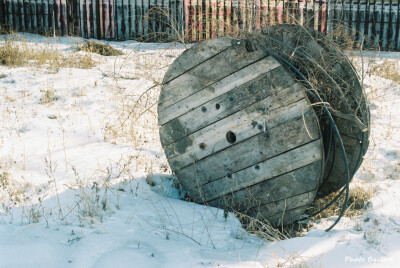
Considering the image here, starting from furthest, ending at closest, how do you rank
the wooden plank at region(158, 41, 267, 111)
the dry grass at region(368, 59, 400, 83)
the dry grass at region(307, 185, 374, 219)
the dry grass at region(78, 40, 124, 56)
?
the dry grass at region(78, 40, 124, 56) → the dry grass at region(368, 59, 400, 83) → the dry grass at region(307, 185, 374, 219) → the wooden plank at region(158, 41, 267, 111)

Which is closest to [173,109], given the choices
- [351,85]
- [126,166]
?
[126,166]

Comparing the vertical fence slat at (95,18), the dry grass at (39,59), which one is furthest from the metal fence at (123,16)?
the dry grass at (39,59)

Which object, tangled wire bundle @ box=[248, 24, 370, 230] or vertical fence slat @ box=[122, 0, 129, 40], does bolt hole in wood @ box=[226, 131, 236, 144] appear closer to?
tangled wire bundle @ box=[248, 24, 370, 230]

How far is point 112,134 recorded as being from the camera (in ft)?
18.7

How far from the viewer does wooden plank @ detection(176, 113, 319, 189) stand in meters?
3.40

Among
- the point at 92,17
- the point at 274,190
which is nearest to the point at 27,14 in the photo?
the point at 92,17

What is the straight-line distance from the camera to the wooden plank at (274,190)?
11.3 ft

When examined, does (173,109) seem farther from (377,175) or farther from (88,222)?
(377,175)

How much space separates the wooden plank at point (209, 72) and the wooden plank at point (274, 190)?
938 millimetres

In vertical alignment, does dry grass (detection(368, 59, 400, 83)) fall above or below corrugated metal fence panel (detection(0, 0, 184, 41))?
below

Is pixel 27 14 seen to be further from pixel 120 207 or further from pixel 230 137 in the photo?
pixel 230 137

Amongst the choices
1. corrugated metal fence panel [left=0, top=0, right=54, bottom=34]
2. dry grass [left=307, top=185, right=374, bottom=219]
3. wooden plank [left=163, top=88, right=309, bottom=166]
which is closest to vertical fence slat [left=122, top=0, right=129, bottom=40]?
corrugated metal fence panel [left=0, top=0, right=54, bottom=34]

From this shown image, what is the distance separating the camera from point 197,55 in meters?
3.90

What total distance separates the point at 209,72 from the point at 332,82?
1.11 meters
